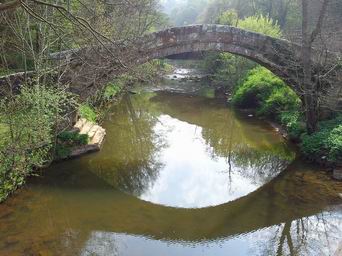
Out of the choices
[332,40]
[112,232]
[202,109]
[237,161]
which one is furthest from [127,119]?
[112,232]

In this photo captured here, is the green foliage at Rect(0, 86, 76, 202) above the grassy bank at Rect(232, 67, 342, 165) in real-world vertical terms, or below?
below

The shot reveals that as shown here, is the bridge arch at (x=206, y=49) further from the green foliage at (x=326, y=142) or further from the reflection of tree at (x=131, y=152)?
the reflection of tree at (x=131, y=152)

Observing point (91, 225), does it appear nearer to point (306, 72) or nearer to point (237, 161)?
point (237, 161)

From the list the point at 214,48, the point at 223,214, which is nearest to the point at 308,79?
the point at 214,48

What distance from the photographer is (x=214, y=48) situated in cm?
1558

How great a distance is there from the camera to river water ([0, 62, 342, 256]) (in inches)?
355

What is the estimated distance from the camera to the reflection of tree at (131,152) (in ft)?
41.7

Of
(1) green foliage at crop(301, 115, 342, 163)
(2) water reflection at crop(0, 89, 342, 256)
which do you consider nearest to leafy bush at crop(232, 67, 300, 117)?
(2) water reflection at crop(0, 89, 342, 256)

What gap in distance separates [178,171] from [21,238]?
19.7ft

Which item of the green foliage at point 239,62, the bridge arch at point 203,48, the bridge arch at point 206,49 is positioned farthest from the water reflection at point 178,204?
the green foliage at point 239,62

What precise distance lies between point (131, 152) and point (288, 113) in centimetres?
716

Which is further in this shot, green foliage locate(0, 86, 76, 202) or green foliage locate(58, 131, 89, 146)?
green foliage locate(58, 131, 89, 146)

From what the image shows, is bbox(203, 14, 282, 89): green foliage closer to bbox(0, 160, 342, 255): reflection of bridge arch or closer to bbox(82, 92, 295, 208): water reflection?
bbox(82, 92, 295, 208): water reflection

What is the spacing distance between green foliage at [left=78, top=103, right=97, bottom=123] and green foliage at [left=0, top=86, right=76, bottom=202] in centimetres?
516
